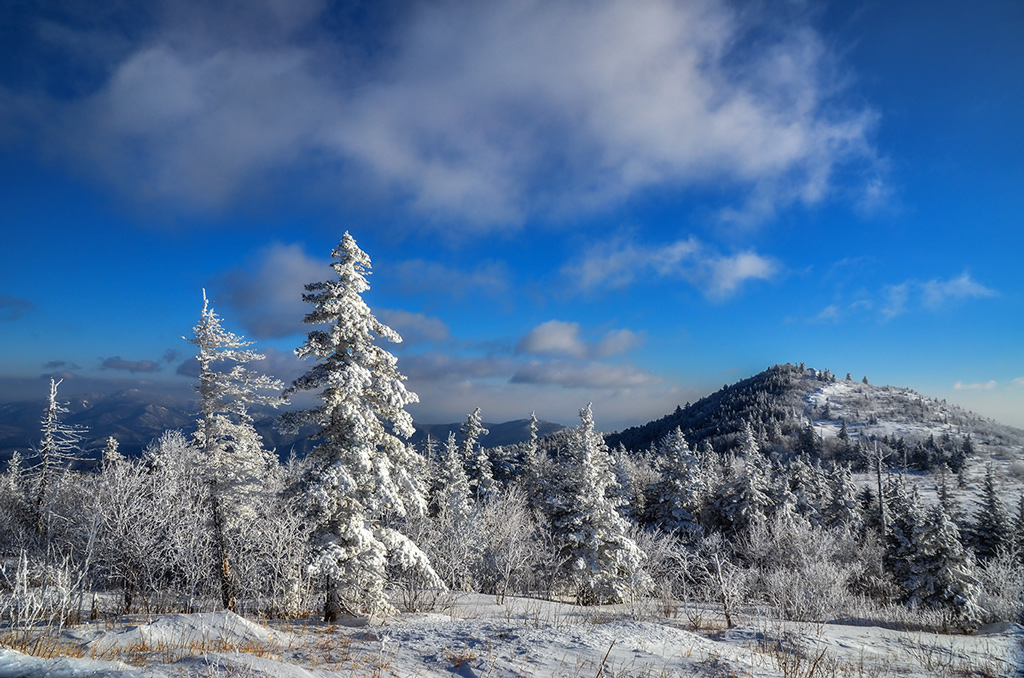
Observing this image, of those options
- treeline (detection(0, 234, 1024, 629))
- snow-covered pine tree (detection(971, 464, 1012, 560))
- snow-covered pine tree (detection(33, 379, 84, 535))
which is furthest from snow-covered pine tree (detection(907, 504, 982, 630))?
snow-covered pine tree (detection(33, 379, 84, 535))

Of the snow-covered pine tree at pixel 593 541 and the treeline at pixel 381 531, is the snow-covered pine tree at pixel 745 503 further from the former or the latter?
the snow-covered pine tree at pixel 593 541

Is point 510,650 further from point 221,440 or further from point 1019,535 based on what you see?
point 1019,535

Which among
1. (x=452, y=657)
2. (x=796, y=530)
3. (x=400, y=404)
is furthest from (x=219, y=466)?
(x=796, y=530)

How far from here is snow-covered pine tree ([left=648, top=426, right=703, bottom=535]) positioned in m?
42.9

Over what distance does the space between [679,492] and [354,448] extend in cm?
3809

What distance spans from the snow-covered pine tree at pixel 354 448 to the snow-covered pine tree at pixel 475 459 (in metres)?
36.5

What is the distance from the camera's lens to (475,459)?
54.5m

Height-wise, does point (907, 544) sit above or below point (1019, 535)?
above

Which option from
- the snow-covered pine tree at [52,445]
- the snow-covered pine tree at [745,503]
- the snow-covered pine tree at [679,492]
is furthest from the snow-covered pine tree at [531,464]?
the snow-covered pine tree at [52,445]

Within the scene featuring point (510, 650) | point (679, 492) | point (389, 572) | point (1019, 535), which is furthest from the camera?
point (679, 492)

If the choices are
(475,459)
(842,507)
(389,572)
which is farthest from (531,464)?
(389,572)

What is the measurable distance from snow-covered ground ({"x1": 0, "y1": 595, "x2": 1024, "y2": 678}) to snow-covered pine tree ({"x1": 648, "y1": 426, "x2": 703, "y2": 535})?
105ft

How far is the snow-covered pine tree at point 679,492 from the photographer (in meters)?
42.9

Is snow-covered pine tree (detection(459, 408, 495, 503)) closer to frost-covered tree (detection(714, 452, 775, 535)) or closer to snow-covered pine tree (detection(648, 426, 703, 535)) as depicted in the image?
snow-covered pine tree (detection(648, 426, 703, 535))
